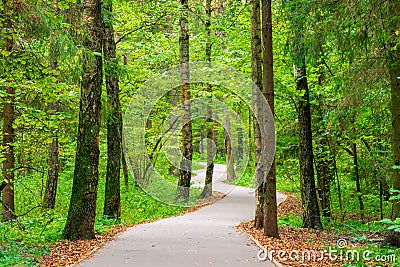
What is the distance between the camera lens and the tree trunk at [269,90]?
34.0 ft

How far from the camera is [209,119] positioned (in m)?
23.9

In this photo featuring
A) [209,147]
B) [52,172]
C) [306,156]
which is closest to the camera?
[306,156]

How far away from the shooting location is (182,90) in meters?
19.8

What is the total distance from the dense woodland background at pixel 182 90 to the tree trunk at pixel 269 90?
30mm

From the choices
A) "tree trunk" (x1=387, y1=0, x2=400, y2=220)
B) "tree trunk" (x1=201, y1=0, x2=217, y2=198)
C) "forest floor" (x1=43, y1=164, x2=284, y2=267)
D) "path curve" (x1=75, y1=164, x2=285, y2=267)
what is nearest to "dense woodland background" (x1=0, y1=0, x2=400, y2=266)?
"tree trunk" (x1=387, y1=0, x2=400, y2=220)

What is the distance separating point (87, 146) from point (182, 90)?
10307 mm

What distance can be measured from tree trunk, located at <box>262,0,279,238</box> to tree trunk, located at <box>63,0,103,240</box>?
160 inches

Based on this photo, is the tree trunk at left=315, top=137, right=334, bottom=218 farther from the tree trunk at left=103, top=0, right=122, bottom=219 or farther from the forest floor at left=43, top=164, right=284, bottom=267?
the tree trunk at left=103, top=0, right=122, bottom=219

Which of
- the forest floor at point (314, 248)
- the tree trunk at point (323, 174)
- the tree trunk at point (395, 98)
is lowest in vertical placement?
the forest floor at point (314, 248)

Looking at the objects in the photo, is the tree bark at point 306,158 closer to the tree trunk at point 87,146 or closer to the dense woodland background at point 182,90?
the dense woodland background at point 182,90

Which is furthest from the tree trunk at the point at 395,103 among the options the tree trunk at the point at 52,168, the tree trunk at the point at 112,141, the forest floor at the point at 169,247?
the tree trunk at the point at 52,168

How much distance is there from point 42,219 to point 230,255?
5899 millimetres

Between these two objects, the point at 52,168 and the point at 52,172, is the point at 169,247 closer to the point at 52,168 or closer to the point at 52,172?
the point at 52,168

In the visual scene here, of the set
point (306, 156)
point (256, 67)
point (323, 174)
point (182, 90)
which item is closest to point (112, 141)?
point (256, 67)
